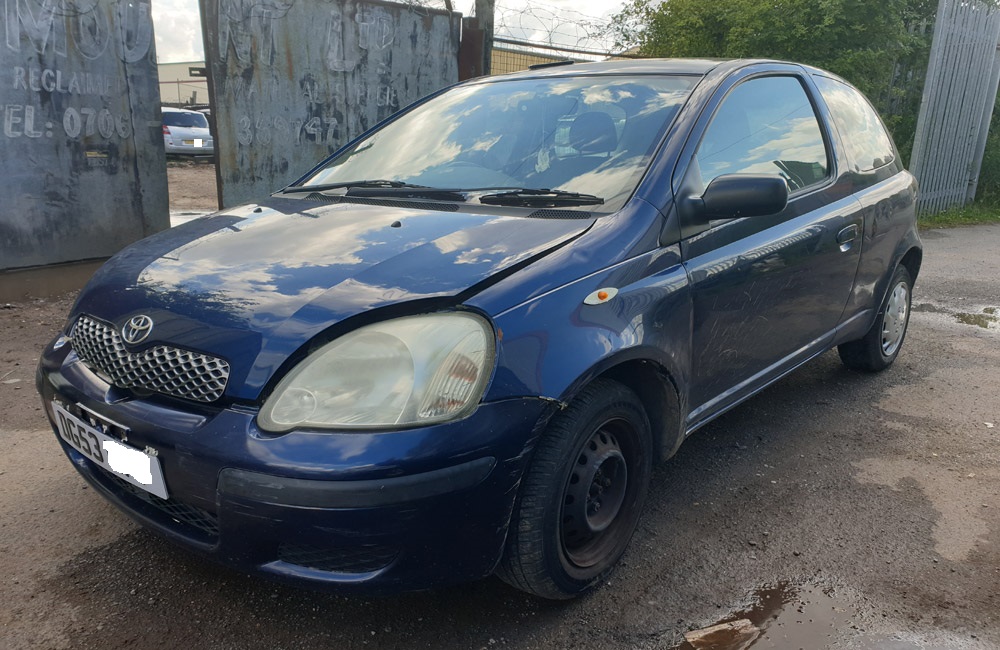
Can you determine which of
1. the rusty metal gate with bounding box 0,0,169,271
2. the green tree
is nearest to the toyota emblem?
the rusty metal gate with bounding box 0,0,169,271

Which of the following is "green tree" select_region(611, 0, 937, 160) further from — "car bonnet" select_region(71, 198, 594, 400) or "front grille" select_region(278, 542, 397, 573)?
"front grille" select_region(278, 542, 397, 573)

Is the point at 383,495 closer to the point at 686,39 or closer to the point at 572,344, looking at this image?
the point at 572,344

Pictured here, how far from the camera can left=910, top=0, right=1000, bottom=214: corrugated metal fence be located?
9883 mm

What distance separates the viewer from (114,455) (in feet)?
6.70

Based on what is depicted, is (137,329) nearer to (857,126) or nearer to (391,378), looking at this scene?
(391,378)

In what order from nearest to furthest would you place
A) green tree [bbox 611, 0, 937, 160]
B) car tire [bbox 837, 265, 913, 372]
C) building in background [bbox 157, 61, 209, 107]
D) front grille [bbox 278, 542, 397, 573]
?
1. front grille [bbox 278, 542, 397, 573]
2. car tire [bbox 837, 265, 913, 372]
3. green tree [bbox 611, 0, 937, 160]
4. building in background [bbox 157, 61, 209, 107]

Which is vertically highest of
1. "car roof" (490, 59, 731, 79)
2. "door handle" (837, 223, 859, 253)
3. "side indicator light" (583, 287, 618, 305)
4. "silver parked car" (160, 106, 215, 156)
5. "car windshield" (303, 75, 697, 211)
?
"car roof" (490, 59, 731, 79)

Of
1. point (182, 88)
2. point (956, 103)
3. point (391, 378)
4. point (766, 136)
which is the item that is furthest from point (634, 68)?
point (182, 88)

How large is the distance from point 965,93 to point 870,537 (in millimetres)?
10343

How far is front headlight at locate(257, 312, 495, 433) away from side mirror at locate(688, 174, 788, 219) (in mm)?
1017

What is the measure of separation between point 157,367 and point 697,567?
176cm

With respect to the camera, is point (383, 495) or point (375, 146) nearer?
point (383, 495)

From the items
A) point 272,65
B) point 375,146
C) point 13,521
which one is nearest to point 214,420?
point 13,521

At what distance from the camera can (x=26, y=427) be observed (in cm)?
348
